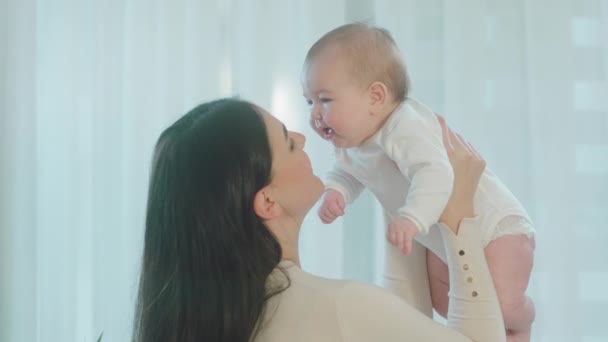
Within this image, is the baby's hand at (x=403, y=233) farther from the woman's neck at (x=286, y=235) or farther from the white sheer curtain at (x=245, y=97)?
the white sheer curtain at (x=245, y=97)

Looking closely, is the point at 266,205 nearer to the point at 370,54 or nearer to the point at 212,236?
the point at 212,236

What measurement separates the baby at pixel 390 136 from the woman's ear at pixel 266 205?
245mm

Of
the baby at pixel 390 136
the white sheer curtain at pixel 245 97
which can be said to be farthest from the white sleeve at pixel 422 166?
the white sheer curtain at pixel 245 97

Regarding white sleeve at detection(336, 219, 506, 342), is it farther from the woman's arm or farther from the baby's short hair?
the baby's short hair

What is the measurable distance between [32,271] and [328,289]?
1385 mm

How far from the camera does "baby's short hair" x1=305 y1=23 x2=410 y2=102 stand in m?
1.16

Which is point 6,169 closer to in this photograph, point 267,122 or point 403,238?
point 267,122

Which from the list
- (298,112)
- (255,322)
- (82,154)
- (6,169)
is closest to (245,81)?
(298,112)

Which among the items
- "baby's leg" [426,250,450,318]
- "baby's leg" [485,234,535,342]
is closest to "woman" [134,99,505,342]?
"baby's leg" [485,234,535,342]

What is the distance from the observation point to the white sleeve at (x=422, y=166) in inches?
40.9

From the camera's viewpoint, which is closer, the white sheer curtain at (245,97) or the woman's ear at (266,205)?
the woman's ear at (266,205)

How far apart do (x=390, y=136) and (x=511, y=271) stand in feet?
1.01

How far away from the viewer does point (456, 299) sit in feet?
3.30

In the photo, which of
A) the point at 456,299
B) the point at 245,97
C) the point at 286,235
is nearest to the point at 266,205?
the point at 286,235
